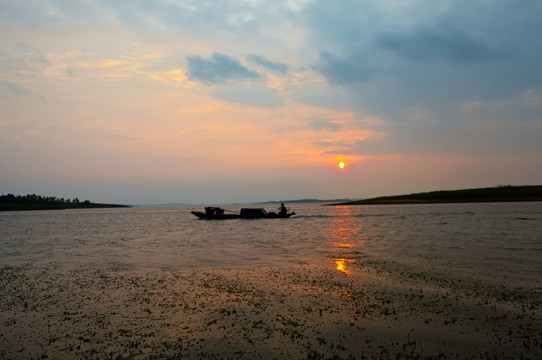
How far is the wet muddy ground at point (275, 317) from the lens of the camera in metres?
8.95

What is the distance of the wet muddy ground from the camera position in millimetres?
8953

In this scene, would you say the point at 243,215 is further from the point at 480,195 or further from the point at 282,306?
the point at 480,195

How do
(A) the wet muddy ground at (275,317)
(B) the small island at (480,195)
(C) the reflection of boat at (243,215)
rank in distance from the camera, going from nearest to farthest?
(A) the wet muddy ground at (275,317) < (C) the reflection of boat at (243,215) < (B) the small island at (480,195)

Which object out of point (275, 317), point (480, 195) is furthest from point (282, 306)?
point (480, 195)

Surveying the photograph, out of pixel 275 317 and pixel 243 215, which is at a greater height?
pixel 243 215

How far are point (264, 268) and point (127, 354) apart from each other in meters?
11.8

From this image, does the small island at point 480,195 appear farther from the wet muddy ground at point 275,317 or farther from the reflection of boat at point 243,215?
the wet muddy ground at point 275,317

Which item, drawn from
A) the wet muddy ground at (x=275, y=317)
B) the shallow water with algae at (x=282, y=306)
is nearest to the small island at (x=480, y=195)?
the shallow water with algae at (x=282, y=306)

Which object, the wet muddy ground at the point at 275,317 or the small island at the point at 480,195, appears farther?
the small island at the point at 480,195

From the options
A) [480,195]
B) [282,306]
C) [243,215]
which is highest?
[480,195]

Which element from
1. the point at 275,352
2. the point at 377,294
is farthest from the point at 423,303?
the point at 275,352

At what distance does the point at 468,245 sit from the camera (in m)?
26.8

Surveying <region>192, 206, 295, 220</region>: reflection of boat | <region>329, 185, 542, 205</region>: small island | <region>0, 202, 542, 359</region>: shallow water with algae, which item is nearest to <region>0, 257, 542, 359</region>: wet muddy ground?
<region>0, 202, 542, 359</region>: shallow water with algae

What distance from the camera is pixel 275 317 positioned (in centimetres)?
1147
